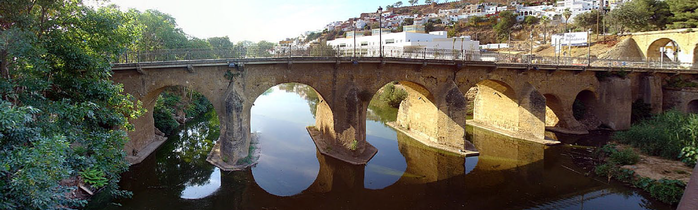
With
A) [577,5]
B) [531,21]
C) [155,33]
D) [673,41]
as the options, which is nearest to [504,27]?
[531,21]

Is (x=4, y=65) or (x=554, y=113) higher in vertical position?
(x=4, y=65)

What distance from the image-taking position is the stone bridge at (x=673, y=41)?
35.8m

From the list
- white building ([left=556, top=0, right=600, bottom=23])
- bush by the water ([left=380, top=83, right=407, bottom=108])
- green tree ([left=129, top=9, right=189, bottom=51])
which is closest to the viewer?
green tree ([left=129, top=9, right=189, bottom=51])

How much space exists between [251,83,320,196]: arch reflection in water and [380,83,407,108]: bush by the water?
7820mm

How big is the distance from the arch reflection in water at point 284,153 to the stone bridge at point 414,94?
1.07 m

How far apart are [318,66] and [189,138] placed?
10.1 m

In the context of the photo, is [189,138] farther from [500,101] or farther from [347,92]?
[500,101]

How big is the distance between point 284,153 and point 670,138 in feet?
62.8

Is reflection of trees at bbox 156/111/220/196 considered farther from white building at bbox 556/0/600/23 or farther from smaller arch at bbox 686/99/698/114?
white building at bbox 556/0/600/23

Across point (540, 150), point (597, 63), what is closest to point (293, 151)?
point (540, 150)

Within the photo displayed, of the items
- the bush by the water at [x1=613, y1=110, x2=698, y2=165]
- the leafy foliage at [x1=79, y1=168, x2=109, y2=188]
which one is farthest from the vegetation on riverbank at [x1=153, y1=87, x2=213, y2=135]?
the bush by the water at [x1=613, y1=110, x2=698, y2=165]

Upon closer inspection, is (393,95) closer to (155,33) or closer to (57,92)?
(155,33)

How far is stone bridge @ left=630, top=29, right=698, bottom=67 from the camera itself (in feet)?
117

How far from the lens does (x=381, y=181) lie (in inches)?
594
